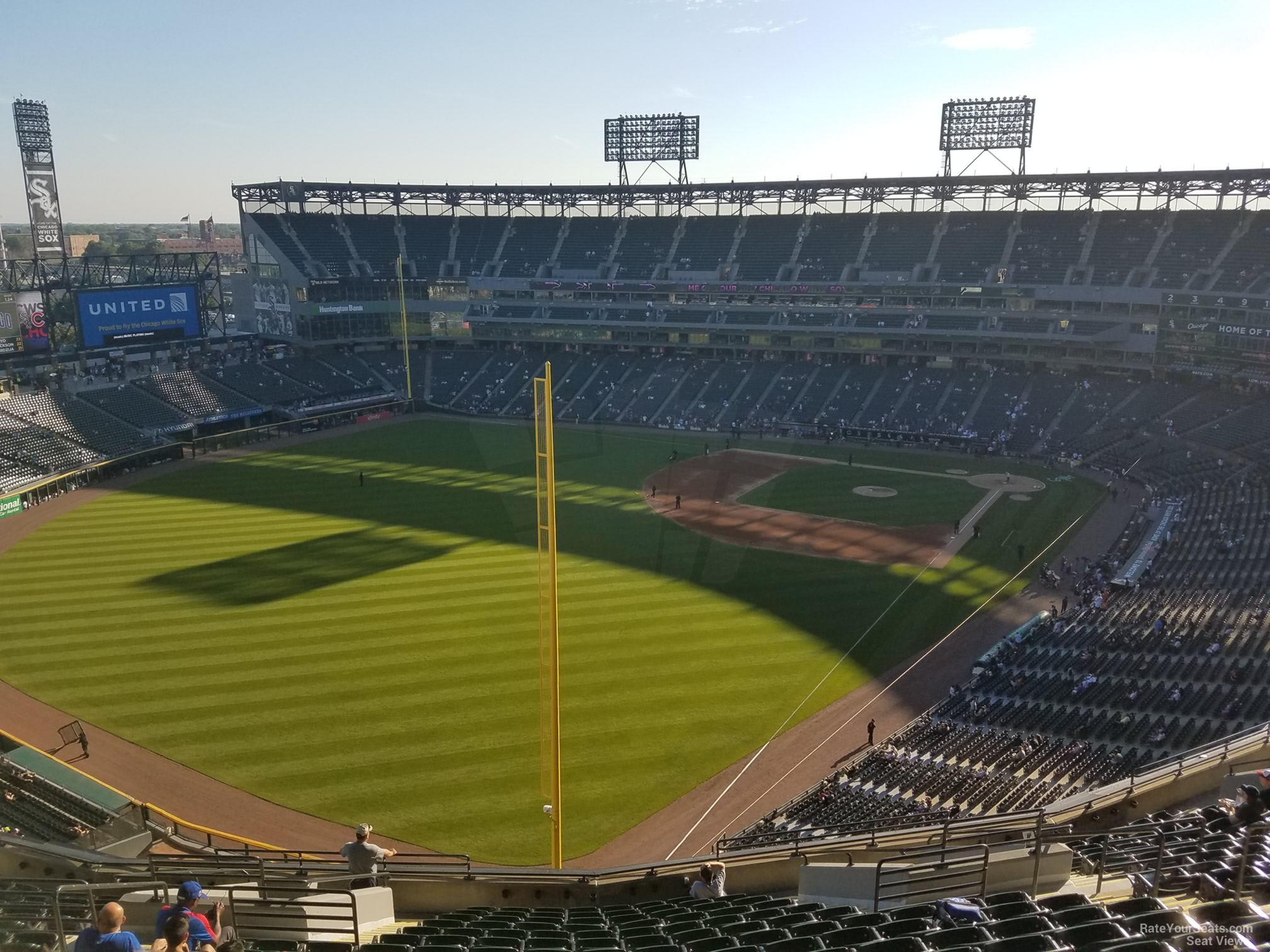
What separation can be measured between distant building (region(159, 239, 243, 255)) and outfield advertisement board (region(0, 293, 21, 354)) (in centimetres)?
7602

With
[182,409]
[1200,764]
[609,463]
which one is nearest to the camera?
[1200,764]

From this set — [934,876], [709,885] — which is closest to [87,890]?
[709,885]

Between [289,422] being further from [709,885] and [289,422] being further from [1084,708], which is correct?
[709,885]

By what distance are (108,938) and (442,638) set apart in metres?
20.9

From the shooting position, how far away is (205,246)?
141 meters

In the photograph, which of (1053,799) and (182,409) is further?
(182,409)

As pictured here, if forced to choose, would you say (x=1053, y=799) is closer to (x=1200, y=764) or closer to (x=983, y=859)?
(x=1200, y=764)

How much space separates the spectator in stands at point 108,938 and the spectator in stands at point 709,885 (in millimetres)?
6074

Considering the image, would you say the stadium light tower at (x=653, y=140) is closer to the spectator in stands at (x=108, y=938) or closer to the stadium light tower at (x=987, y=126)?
the stadium light tower at (x=987, y=126)

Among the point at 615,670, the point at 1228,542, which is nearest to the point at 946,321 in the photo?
the point at 1228,542

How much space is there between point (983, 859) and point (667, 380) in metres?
61.9

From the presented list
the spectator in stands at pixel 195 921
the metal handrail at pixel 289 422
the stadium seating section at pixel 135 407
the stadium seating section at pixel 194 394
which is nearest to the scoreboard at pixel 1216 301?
the metal handrail at pixel 289 422

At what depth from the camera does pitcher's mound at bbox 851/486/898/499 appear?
4525cm

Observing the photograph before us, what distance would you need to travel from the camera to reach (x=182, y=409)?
59094 millimetres
